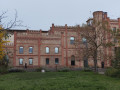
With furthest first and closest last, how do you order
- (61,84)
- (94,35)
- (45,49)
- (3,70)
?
(45,49) → (3,70) → (94,35) → (61,84)

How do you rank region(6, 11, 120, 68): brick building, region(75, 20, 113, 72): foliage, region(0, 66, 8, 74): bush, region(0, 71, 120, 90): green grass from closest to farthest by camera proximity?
region(0, 71, 120, 90): green grass, region(75, 20, 113, 72): foliage, region(0, 66, 8, 74): bush, region(6, 11, 120, 68): brick building

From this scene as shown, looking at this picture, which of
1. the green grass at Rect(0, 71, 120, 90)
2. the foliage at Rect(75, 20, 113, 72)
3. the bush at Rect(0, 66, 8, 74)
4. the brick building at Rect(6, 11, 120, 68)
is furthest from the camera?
the brick building at Rect(6, 11, 120, 68)

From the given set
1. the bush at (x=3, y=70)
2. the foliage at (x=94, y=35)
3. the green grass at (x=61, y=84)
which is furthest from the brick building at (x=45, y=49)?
the green grass at (x=61, y=84)

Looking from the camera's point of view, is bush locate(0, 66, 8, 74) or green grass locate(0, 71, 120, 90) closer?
green grass locate(0, 71, 120, 90)

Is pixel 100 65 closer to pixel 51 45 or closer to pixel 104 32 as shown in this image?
pixel 51 45

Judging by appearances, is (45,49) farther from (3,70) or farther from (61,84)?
(61,84)

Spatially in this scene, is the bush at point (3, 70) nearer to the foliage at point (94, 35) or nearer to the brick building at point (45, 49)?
the brick building at point (45, 49)

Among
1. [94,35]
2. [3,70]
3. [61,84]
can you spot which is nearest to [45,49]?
[3,70]

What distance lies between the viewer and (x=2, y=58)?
26.8 metres

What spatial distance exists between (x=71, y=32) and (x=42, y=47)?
27.6 ft

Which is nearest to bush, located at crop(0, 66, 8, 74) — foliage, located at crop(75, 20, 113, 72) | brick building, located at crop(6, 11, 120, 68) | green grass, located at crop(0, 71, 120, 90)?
brick building, located at crop(6, 11, 120, 68)

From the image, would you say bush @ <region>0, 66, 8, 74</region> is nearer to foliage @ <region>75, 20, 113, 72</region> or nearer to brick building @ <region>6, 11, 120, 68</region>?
brick building @ <region>6, 11, 120, 68</region>

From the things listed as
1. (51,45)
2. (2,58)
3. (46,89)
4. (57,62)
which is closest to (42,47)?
(51,45)

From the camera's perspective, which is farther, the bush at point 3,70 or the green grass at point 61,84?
the bush at point 3,70
